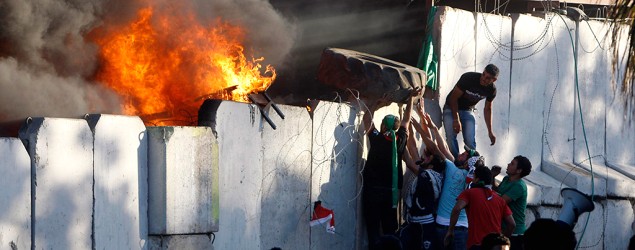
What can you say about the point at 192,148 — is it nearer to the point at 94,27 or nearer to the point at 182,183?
the point at 182,183

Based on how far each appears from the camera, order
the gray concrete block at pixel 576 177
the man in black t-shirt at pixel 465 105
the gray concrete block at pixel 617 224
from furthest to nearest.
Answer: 1. the gray concrete block at pixel 617 224
2. the gray concrete block at pixel 576 177
3. the man in black t-shirt at pixel 465 105

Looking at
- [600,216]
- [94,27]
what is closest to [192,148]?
[94,27]

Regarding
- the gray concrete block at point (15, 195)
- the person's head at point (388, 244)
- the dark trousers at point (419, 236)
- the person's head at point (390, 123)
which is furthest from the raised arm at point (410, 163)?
the person's head at point (388, 244)

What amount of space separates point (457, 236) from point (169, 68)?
412 centimetres

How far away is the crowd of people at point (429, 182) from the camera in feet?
42.0

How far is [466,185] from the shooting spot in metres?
13.2

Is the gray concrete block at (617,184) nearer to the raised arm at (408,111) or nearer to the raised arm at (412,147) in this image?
the raised arm at (412,147)

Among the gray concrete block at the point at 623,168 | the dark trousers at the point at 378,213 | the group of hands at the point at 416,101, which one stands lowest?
the dark trousers at the point at 378,213

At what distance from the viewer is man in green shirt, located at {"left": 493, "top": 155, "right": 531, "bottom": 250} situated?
42.0 feet

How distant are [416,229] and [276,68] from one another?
4.59 metres

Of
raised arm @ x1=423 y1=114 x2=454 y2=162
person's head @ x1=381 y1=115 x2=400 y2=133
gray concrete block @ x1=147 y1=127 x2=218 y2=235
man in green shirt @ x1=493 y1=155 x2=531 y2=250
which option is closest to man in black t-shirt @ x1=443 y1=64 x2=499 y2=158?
raised arm @ x1=423 y1=114 x2=454 y2=162

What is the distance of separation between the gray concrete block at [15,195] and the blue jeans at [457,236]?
5.44 m

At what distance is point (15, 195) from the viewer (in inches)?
344

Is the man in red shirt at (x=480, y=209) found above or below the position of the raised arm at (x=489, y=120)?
below
